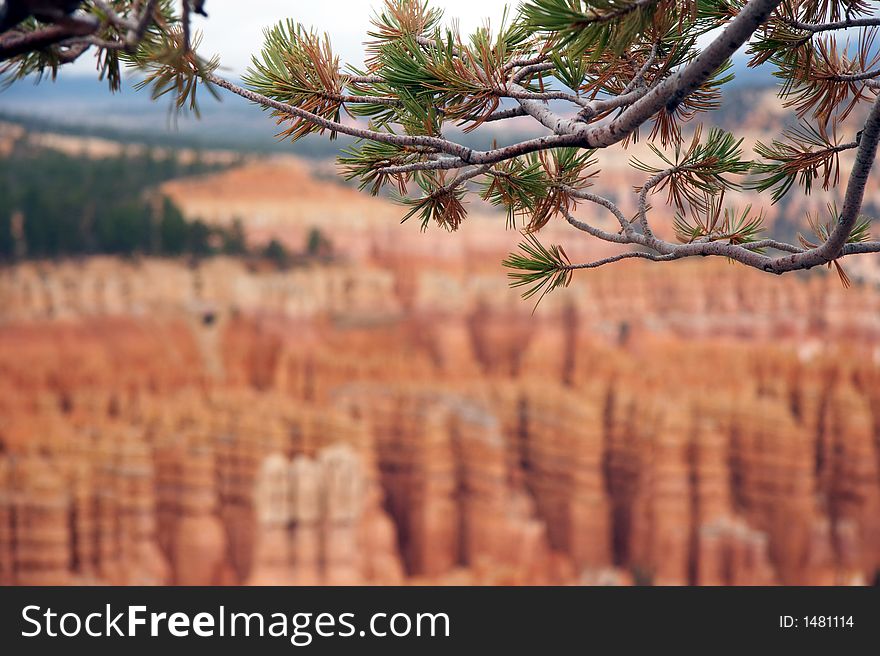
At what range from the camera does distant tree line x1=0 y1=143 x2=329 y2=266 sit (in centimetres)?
1891

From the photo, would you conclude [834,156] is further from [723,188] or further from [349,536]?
[349,536]

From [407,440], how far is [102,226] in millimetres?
9151

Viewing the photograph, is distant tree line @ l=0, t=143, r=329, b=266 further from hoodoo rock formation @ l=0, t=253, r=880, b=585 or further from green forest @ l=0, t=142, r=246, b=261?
hoodoo rock formation @ l=0, t=253, r=880, b=585

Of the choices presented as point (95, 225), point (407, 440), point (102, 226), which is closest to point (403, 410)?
point (407, 440)

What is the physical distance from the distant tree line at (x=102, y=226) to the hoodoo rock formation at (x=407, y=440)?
1026 mm

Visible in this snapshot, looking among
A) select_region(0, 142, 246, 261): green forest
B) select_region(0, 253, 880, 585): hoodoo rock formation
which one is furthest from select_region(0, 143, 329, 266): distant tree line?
select_region(0, 253, 880, 585): hoodoo rock formation

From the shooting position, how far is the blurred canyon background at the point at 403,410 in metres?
11.9

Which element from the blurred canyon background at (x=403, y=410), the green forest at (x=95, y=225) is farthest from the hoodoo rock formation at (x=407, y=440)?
the green forest at (x=95, y=225)

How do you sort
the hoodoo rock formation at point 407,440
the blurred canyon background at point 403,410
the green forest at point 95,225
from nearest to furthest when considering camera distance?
the hoodoo rock formation at point 407,440 < the blurred canyon background at point 403,410 < the green forest at point 95,225

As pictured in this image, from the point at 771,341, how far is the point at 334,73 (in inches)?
669

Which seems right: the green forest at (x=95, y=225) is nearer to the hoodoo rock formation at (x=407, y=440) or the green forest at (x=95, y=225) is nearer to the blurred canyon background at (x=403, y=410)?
the blurred canyon background at (x=403, y=410)

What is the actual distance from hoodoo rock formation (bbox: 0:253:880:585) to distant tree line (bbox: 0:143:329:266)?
1.03m

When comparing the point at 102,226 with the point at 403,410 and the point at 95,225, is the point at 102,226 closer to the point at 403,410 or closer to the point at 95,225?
the point at 95,225

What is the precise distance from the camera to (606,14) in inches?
65.6
